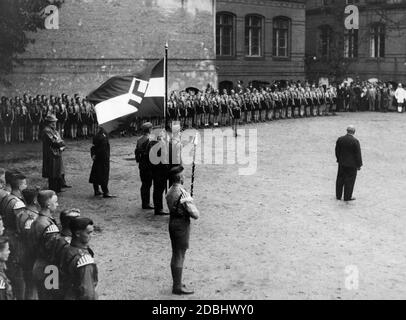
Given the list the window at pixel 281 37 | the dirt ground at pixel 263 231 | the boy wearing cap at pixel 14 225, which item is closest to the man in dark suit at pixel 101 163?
the dirt ground at pixel 263 231

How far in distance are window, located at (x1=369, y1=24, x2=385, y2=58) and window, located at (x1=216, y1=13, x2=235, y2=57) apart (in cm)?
995

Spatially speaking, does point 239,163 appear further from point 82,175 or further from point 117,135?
point 117,135

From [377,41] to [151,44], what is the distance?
17.6 metres

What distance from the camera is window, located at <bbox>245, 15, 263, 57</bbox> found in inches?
1431

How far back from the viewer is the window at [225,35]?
3497cm

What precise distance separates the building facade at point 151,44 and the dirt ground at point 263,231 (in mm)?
7493

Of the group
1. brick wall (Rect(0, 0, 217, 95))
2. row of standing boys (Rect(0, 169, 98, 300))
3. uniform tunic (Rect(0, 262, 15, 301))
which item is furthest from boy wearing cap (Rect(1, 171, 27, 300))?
brick wall (Rect(0, 0, 217, 95))

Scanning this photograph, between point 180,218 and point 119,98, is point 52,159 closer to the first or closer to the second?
point 119,98

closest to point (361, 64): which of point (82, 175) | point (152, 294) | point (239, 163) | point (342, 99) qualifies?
point (342, 99)

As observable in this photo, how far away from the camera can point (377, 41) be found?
3909cm

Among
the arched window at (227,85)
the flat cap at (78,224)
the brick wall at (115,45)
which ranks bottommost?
the flat cap at (78,224)

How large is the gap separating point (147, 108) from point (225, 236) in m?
3.41

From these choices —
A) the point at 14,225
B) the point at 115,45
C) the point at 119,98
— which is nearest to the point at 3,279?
the point at 14,225

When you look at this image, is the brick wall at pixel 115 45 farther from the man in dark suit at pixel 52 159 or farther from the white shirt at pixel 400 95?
the man in dark suit at pixel 52 159
